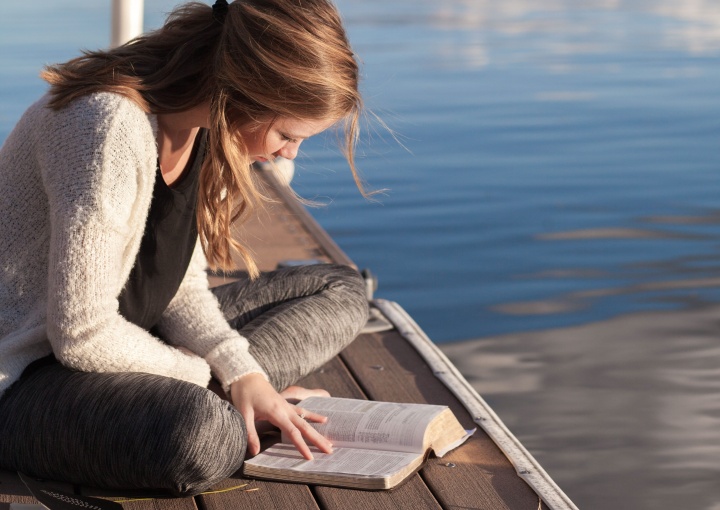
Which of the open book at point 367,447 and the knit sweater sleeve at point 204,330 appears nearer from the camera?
the open book at point 367,447

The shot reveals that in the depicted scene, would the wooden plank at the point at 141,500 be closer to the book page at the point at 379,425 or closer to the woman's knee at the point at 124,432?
the woman's knee at the point at 124,432

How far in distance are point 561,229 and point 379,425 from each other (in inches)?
106

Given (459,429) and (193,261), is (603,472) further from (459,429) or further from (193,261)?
(193,261)

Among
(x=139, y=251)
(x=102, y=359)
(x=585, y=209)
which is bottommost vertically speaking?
(x=585, y=209)

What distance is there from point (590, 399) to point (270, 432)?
108 cm

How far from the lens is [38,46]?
29.2 ft

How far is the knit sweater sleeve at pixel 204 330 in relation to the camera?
7.41 feet

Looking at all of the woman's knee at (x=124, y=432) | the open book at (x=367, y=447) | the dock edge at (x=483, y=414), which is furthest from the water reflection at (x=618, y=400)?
the woman's knee at (x=124, y=432)

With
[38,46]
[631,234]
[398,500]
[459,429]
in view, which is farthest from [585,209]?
[38,46]

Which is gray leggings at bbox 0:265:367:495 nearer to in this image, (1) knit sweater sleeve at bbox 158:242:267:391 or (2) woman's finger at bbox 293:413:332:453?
(2) woman's finger at bbox 293:413:332:453

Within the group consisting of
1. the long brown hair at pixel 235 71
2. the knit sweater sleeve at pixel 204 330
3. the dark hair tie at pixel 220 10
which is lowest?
the knit sweater sleeve at pixel 204 330

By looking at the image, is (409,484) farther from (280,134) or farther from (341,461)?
(280,134)

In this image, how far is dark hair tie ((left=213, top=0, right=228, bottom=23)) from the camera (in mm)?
2055

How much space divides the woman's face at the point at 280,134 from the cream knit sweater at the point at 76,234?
7.2 inches
